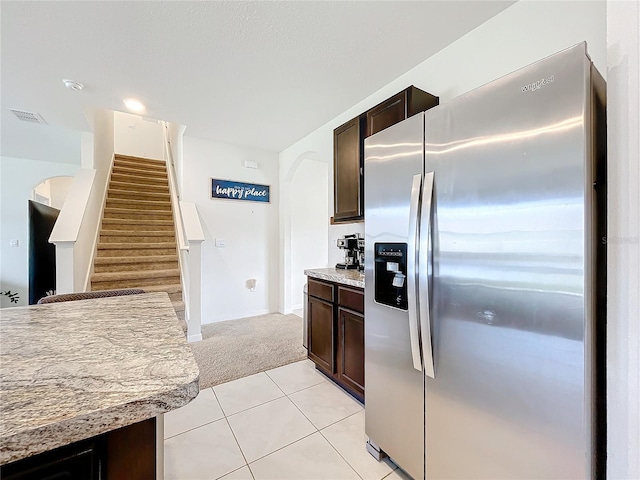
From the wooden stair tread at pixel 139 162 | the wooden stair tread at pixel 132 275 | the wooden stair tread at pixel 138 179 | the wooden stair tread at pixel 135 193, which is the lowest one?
the wooden stair tread at pixel 132 275

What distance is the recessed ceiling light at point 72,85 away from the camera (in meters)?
2.44

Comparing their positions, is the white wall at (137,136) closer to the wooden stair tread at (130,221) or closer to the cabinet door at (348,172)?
the wooden stair tread at (130,221)

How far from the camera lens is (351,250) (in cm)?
280

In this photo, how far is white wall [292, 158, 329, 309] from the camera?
15.5 ft

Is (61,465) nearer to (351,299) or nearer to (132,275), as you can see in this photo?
(351,299)

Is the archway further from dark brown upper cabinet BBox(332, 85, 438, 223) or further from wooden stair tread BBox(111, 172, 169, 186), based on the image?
wooden stair tread BBox(111, 172, 169, 186)

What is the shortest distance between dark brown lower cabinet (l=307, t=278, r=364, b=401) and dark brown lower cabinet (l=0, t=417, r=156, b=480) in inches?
60.7

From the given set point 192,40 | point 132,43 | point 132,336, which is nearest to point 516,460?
point 132,336

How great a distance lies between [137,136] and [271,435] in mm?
8237

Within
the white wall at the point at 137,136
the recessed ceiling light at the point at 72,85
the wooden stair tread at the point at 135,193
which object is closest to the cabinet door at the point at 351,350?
the recessed ceiling light at the point at 72,85

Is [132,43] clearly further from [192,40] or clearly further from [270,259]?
[270,259]

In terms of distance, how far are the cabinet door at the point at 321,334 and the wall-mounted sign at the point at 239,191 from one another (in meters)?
2.34

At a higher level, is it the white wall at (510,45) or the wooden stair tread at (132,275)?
the white wall at (510,45)

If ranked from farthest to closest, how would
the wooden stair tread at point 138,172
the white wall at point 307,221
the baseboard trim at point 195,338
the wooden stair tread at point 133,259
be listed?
1. the wooden stair tread at point 138,172
2. the white wall at point 307,221
3. the wooden stair tread at point 133,259
4. the baseboard trim at point 195,338
